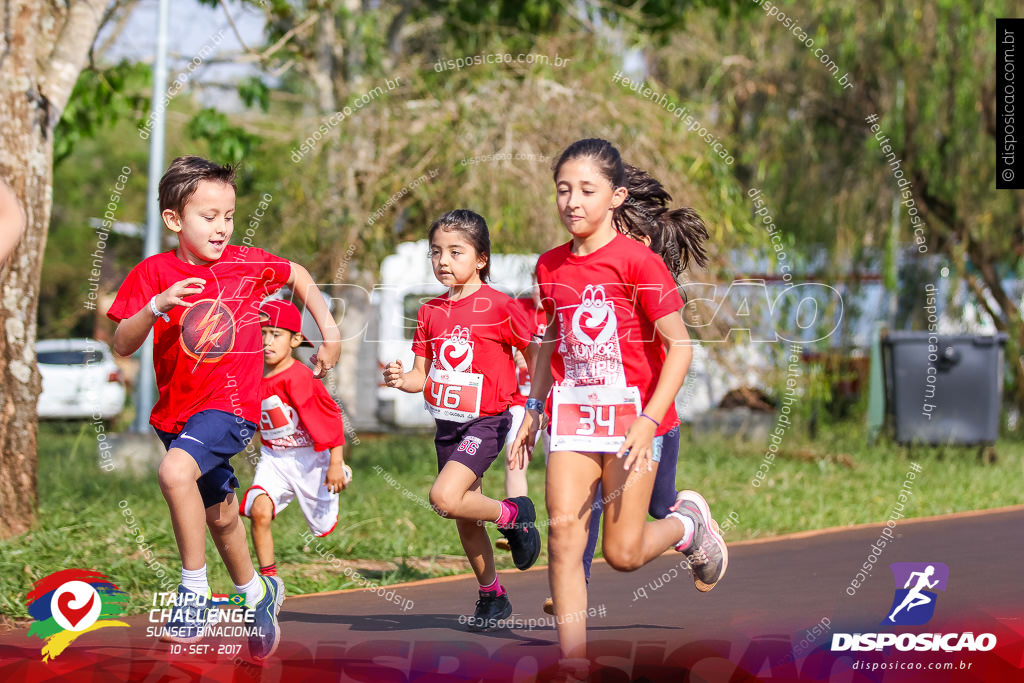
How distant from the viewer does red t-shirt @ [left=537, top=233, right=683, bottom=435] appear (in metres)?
4.25

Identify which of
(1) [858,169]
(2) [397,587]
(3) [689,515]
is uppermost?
(1) [858,169]

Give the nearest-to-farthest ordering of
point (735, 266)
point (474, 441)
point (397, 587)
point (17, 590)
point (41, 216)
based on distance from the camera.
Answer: point (474, 441) < point (17, 590) < point (397, 587) < point (41, 216) < point (735, 266)

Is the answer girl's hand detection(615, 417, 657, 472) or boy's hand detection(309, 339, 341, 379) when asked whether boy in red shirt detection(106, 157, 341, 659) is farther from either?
girl's hand detection(615, 417, 657, 472)

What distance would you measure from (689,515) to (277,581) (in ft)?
5.75

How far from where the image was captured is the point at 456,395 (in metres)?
5.26

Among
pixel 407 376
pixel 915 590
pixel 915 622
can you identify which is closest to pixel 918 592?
pixel 915 590

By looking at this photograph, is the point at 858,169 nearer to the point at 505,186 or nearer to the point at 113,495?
the point at 505,186

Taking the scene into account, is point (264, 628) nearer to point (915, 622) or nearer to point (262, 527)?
point (262, 527)

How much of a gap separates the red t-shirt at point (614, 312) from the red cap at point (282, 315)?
76.9 inches

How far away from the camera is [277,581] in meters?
4.98

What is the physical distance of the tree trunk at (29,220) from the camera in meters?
7.29

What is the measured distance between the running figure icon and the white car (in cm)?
1698

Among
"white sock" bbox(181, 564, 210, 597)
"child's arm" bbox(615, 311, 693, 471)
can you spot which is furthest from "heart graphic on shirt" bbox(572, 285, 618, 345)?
"white sock" bbox(181, 564, 210, 597)

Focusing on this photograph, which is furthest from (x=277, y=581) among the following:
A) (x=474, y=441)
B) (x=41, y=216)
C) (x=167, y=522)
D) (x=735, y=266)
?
(x=735, y=266)
